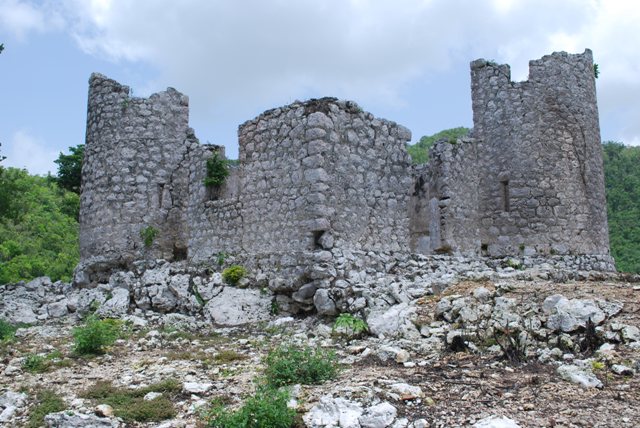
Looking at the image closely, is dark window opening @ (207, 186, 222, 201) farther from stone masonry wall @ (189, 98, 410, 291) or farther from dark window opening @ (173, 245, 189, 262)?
dark window opening @ (173, 245, 189, 262)

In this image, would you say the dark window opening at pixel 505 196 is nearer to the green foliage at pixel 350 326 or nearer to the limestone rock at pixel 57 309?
the green foliage at pixel 350 326

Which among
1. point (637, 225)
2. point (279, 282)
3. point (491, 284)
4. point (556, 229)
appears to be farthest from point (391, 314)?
point (637, 225)

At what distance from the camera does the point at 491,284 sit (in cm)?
993

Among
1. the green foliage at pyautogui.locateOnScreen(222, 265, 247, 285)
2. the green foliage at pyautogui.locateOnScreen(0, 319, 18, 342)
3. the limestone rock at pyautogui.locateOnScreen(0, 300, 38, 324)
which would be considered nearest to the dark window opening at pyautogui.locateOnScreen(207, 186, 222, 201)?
the green foliage at pyautogui.locateOnScreen(222, 265, 247, 285)

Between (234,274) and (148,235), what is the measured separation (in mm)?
2862

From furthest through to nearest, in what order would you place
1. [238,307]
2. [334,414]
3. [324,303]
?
1. [238,307]
2. [324,303]
3. [334,414]

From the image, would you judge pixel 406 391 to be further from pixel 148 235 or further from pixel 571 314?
pixel 148 235

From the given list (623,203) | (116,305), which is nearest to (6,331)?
(116,305)

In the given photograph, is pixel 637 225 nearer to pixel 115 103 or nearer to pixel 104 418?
pixel 115 103

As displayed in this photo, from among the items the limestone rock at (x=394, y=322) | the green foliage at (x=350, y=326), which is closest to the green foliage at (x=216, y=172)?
the green foliage at (x=350, y=326)

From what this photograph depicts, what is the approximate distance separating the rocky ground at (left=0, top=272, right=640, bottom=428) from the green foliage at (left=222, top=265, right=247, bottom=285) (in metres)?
1.01

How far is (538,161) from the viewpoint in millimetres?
15703

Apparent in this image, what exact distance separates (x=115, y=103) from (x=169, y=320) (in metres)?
5.51

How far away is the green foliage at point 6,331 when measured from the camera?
10266 mm
